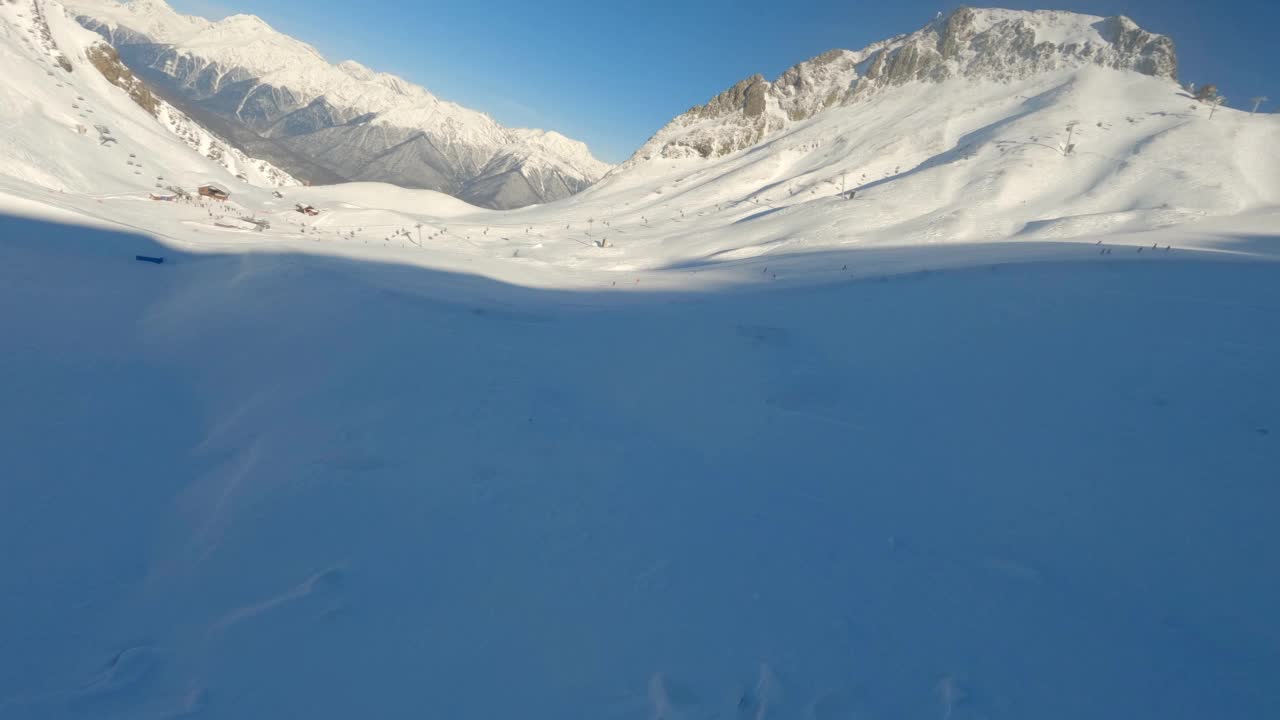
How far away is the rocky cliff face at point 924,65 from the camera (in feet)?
187

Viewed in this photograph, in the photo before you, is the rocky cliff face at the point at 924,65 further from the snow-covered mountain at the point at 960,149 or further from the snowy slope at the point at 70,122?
the snowy slope at the point at 70,122

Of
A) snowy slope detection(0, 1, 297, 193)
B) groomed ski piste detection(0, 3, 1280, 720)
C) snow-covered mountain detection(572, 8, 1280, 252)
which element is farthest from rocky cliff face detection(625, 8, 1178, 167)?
groomed ski piste detection(0, 3, 1280, 720)

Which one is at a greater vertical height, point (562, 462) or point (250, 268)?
point (250, 268)

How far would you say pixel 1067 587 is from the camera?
415cm

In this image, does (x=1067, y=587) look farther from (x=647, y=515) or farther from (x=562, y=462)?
(x=562, y=462)

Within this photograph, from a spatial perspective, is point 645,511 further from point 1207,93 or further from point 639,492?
point 1207,93

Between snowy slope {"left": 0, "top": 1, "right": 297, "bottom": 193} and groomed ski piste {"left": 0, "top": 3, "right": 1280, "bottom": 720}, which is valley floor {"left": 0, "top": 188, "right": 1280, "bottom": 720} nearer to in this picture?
groomed ski piste {"left": 0, "top": 3, "right": 1280, "bottom": 720}

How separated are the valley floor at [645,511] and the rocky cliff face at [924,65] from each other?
6555 centimetres

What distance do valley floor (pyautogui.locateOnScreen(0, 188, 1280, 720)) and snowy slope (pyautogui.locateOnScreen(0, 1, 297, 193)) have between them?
33.5 meters

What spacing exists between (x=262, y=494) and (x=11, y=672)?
1.89 metres

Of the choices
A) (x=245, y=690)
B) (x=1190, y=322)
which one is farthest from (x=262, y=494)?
(x=1190, y=322)

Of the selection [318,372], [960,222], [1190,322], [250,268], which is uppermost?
[960,222]

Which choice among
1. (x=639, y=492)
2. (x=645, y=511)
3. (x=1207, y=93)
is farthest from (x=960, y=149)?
(x=645, y=511)

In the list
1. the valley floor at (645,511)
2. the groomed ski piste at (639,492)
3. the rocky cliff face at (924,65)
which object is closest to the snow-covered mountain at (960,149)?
the rocky cliff face at (924,65)
